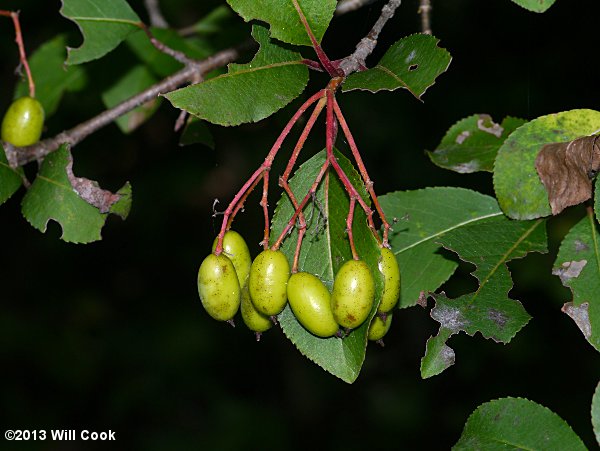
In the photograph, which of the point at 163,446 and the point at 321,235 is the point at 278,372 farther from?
the point at 321,235

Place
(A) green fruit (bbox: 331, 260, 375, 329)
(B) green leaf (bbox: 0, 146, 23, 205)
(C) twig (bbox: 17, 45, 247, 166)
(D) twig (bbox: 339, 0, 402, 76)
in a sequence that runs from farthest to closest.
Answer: (C) twig (bbox: 17, 45, 247, 166), (B) green leaf (bbox: 0, 146, 23, 205), (D) twig (bbox: 339, 0, 402, 76), (A) green fruit (bbox: 331, 260, 375, 329)

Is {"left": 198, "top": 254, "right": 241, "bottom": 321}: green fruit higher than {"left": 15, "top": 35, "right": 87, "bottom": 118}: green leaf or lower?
lower

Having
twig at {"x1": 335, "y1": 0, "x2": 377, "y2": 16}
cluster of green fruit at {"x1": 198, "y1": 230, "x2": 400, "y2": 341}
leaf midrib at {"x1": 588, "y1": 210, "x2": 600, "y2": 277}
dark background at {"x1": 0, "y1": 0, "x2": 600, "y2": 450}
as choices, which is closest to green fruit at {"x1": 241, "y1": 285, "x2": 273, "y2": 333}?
cluster of green fruit at {"x1": 198, "y1": 230, "x2": 400, "y2": 341}

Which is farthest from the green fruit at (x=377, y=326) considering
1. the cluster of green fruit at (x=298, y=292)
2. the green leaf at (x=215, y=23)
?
the green leaf at (x=215, y=23)

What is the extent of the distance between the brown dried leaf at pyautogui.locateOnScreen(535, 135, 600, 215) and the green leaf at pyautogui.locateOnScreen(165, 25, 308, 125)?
1.93 feet

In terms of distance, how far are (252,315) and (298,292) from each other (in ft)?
0.48

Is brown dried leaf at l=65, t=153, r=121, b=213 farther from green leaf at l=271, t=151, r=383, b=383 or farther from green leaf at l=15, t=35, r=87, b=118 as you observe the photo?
green leaf at l=15, t=35, r=87, b=118

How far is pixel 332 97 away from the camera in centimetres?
168

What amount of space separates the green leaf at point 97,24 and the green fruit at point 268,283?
42.3 inches

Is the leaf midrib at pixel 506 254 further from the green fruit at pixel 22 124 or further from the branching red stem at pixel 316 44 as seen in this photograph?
the green fruit at pixel 22 124

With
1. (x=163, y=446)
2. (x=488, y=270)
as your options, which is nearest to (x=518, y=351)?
A: (x=163, y=446)

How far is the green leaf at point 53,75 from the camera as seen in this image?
292 centimetres

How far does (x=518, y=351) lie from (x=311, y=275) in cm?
309

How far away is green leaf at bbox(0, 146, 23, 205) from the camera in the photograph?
6.97 feet
